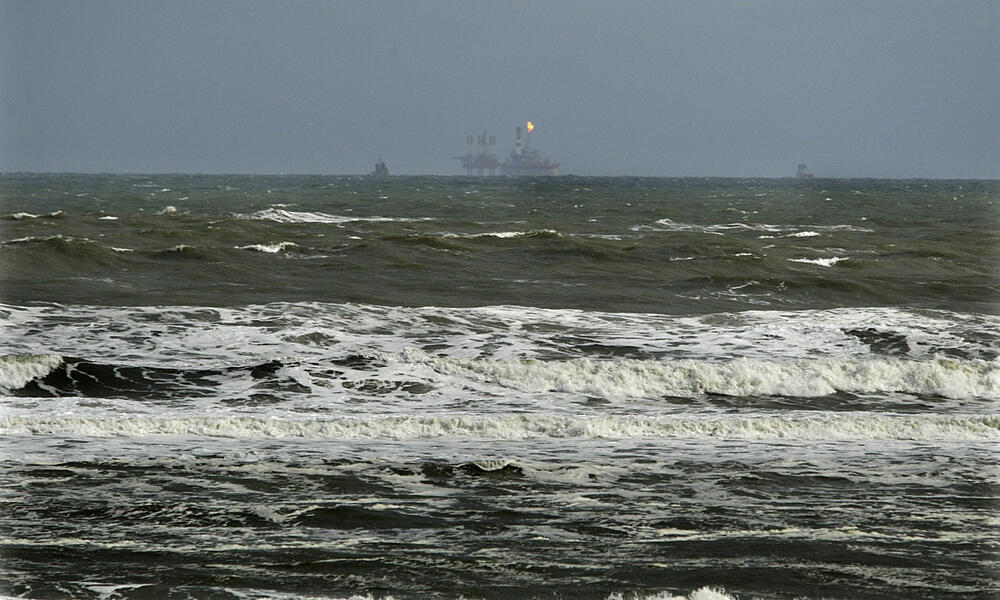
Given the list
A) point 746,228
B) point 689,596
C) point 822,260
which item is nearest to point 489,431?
point 689,596

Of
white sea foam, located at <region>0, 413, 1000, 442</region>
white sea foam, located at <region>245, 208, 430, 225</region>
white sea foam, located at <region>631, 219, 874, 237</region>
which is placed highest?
white sea foam, located at <region>631, 219, 874, 237</region>

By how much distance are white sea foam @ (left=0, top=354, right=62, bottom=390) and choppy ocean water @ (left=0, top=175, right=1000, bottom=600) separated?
4 cm

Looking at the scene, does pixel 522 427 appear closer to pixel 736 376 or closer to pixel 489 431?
pixel 489 431

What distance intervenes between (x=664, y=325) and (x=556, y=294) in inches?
149

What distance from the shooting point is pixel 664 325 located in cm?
1711

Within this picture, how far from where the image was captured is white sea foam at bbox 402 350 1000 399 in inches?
497

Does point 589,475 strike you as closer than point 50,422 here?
Yes

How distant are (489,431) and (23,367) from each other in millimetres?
6071

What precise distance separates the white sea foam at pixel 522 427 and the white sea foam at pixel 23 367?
1.96 metres

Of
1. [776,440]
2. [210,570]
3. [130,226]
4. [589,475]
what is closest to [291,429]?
[589,475]

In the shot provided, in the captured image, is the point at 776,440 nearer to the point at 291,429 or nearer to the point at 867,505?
the point at 867,505

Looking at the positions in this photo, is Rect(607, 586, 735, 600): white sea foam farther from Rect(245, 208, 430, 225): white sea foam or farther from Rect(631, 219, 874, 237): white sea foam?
Rect(245, 208, 430, 225): white sea foam

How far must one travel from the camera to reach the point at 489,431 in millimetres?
10242

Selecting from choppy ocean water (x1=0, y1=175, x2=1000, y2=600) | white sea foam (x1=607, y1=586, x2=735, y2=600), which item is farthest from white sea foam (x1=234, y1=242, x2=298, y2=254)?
white sea foam (x1=607, y1=586, x2=735, y2=600)
